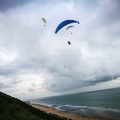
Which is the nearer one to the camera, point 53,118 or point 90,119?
point 53,118

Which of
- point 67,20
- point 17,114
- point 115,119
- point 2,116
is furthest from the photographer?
point 115,119

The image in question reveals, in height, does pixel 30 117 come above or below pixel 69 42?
below

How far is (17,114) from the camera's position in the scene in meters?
35.2

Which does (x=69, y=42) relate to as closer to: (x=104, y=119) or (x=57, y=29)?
(x=57, y=29)

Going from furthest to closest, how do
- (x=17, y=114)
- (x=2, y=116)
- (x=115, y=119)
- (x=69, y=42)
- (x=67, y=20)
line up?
(x=115, y=119)
(x=67, y=20)
(x=69, y=42)
(x=17, y=114)
(x=2, y=116)

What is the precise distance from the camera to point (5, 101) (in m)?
39.1

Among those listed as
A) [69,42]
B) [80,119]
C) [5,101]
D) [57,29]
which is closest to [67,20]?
[57,29]

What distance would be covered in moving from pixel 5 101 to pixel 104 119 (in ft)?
137

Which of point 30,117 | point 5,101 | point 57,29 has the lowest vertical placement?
point 30,117

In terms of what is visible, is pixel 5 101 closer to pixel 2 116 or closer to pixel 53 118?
pixel 2 116

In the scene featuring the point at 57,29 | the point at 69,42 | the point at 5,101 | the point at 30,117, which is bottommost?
the point at 30,117

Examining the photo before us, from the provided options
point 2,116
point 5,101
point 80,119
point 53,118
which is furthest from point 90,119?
point 2,116

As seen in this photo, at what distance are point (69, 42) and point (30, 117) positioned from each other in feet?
46.9

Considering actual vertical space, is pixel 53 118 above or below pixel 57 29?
below
